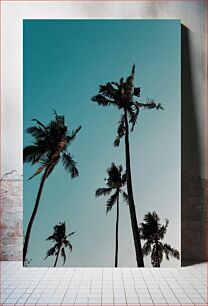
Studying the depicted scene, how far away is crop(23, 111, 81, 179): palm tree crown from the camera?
12.6 ft

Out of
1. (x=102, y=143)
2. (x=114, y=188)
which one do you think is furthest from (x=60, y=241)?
(x=102, y=143)

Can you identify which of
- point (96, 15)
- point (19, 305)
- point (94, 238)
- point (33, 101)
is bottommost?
point (19, 305)

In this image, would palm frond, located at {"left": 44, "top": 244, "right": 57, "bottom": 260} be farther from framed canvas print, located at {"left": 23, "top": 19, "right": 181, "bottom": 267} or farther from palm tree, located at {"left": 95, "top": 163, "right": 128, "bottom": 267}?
palm tree, located at {"left": 95, "top": 163, "right": 128, "bottom": 267}

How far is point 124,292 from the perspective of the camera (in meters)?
3.13

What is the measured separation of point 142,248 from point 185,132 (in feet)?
3.56

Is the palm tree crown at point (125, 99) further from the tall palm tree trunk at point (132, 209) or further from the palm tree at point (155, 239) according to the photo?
the palm tree at point (155, 239)

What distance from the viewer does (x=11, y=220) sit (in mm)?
4020

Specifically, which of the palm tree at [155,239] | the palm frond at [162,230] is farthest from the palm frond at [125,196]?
the palm frond at [162,230]

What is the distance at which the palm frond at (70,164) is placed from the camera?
384 cm

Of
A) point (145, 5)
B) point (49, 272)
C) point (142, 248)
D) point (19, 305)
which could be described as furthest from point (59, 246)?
point (145, 5)

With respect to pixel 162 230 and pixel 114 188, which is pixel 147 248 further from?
pixel 114 188

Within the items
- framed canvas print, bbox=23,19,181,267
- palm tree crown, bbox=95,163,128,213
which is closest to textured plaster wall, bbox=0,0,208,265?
framed canvas print, bbox=23,19,181,267

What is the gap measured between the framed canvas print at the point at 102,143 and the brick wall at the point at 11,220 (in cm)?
20

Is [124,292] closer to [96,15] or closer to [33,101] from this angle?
[33,101]
